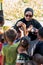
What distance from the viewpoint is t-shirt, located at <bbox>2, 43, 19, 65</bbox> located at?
3.96 meters

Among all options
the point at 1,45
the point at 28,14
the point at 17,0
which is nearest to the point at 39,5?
the point at 17,0

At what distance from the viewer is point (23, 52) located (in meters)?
3.87

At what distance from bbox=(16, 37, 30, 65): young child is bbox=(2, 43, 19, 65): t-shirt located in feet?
0.30

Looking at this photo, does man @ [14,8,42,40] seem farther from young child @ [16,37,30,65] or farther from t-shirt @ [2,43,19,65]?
young child @ [16,37,30,65]

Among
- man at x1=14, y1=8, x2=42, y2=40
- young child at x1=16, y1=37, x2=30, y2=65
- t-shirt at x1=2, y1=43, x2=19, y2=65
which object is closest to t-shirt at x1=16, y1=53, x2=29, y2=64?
young child at x1=16, y1=37, x2=30, y2=65

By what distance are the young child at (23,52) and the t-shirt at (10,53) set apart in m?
0.09

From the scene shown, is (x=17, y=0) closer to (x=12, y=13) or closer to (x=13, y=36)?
(x=12, y=13)

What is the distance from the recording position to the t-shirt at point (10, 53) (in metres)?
3.96

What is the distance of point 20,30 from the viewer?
4.89 m

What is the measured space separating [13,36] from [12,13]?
589cm

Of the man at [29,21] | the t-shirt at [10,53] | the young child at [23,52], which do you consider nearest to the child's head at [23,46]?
the young child at [23,52]

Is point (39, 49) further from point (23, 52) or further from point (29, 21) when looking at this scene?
point (29, 21)

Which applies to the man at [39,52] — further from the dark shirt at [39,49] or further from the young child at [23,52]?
the young child at [23,52]

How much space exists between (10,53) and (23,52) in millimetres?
218
